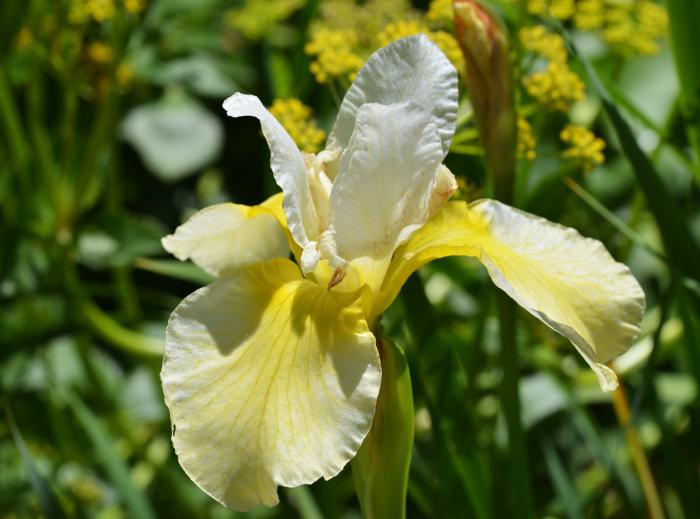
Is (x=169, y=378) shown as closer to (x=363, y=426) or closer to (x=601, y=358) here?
(x=363, y=426)

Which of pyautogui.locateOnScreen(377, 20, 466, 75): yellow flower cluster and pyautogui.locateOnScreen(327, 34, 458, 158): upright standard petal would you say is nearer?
pyautogui.locateOnScreen(327, 34, 458, 158): upright standard petal

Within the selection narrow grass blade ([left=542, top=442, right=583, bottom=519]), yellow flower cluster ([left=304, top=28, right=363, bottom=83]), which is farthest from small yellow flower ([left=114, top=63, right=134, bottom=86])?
narrow grass blade ([left=542, top=442, right=583, bottom=519])

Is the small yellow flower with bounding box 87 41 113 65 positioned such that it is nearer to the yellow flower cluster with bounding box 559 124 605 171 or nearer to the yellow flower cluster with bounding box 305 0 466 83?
the yellow flower cluster with bounding box 305 0 466 83

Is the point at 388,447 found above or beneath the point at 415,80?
beneath

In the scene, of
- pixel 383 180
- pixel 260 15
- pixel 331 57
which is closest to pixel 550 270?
pixel 383 180

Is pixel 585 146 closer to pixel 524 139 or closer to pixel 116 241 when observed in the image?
pixel 524 139

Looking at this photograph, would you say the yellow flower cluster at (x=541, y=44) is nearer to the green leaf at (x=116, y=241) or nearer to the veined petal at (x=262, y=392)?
the veined petal at (x=262, y=392)

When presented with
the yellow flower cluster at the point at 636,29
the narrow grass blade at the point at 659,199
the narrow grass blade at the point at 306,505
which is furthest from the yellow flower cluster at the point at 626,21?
the narrow grass blade at the point at 306,505

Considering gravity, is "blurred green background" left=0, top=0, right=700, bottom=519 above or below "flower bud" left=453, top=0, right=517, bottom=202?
below
